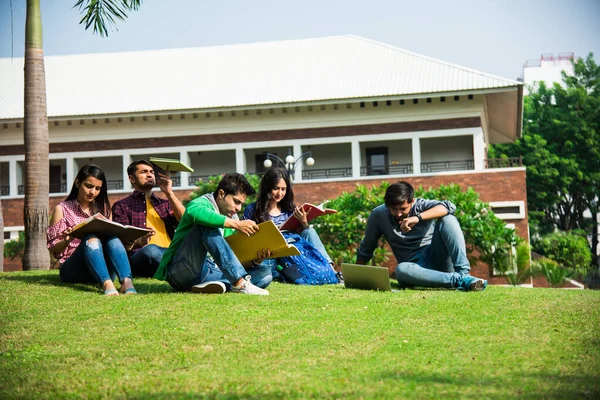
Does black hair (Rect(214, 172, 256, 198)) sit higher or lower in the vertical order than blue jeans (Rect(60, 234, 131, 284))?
higher

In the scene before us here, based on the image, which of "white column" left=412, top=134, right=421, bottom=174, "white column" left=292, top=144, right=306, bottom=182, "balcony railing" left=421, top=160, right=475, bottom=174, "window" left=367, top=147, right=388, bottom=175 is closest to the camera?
"white column" left=412, top=134, right=421, bottom=174

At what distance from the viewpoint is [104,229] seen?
6711 mm

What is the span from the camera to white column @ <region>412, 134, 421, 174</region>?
85.8 feet

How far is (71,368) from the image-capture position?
4.40 m

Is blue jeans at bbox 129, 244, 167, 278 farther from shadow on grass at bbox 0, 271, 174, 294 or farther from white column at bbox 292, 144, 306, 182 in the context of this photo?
white column at bbox 292, 144, 306, 182

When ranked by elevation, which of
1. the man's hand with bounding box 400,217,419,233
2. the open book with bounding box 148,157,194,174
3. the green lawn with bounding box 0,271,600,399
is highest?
the open book with bounding box 148,157,194,174

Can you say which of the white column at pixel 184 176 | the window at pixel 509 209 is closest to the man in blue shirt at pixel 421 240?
the window at pixel 509 209

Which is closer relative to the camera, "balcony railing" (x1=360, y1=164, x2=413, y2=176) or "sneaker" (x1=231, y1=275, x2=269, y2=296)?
"sneaker" (x1=231, y1=275, x2=269, y2=296)

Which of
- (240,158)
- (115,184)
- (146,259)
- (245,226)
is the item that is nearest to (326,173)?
(240,158)

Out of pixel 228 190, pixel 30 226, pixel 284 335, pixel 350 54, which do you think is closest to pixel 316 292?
pixel 228 190

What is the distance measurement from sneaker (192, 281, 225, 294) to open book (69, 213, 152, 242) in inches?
27.5

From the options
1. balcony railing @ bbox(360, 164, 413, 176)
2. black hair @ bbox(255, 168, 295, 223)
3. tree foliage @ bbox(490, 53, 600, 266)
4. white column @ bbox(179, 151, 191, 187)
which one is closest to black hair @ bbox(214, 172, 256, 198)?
black hair @ bbox(255, 168, 295, 223)

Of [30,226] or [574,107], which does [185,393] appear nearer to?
[30,226]

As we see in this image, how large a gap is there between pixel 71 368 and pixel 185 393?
1.00 meters
